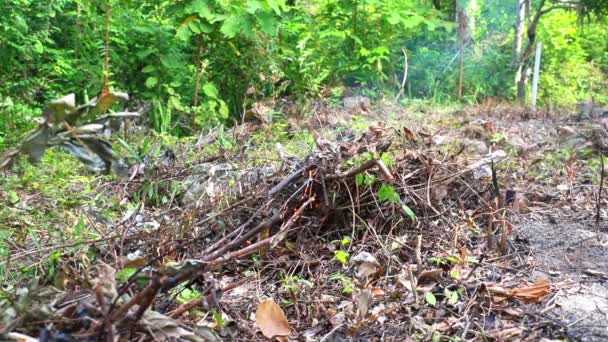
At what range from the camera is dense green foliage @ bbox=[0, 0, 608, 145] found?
13.2 ft

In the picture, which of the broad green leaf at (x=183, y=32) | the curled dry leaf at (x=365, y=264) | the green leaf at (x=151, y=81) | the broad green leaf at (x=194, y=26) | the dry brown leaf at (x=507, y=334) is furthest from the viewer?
the green leaf at (x=151, y=81)

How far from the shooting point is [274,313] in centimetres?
143

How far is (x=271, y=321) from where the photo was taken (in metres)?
1.41

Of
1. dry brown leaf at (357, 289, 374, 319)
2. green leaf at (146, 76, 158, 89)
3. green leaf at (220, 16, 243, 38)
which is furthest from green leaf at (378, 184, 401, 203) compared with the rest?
green leaf at (146, 76, 158, 89)

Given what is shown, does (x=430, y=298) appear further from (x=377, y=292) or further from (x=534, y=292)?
(x=534, y=292)

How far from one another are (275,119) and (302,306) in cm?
319

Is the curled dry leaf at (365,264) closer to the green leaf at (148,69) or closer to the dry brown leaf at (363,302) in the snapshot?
the dry brown leaf at (363,302)

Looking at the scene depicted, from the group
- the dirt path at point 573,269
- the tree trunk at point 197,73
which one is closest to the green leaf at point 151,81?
the tree trunk at point 197,73

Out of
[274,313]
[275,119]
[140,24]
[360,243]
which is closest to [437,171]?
[360,243]

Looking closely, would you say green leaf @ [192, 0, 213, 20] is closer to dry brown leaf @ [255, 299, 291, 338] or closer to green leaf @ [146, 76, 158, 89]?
green leaf @ [146, 76, 158, 89]

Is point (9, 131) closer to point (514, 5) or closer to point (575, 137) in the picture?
point (575, 137)

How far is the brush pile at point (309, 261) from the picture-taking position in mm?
1061

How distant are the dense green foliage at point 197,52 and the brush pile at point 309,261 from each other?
1.82 m

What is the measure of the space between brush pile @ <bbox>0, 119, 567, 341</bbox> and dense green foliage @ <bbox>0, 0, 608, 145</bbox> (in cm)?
182
